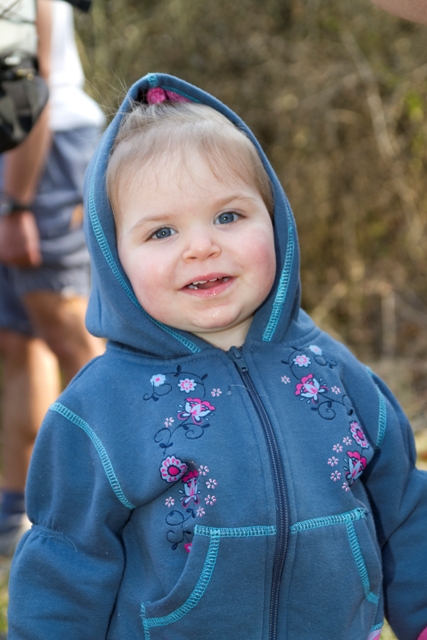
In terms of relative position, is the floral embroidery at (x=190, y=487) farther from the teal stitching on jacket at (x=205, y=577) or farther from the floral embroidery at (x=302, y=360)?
the floral embroidery at (x=302, y=360)

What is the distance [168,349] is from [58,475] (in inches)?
13.4

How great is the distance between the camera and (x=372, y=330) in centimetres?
561

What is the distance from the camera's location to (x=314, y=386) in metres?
1.71

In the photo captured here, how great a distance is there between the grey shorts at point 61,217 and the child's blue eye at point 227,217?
156 centimetres

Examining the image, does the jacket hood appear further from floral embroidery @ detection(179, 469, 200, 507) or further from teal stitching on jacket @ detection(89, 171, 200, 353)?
floral embroidery @ detection(179, 469, 200, 507)

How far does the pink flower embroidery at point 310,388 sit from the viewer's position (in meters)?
1.70

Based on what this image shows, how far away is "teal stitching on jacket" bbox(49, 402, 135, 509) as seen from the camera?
1.60 m

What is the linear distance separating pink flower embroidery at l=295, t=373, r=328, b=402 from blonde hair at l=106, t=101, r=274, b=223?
0.40 m

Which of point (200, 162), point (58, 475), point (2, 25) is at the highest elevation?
point (2, 25)

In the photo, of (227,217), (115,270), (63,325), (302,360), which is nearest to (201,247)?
(227,217)

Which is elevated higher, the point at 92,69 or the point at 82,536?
the point at 92,69

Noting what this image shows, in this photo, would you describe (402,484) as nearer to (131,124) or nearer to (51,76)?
(131,124)

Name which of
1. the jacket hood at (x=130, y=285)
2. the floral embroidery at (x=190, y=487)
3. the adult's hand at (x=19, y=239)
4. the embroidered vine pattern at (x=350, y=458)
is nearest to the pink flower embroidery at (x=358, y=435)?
the embroidered vine pattern at (x=350, y=458)

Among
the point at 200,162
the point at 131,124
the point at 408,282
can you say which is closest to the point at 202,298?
the point at 200,162
